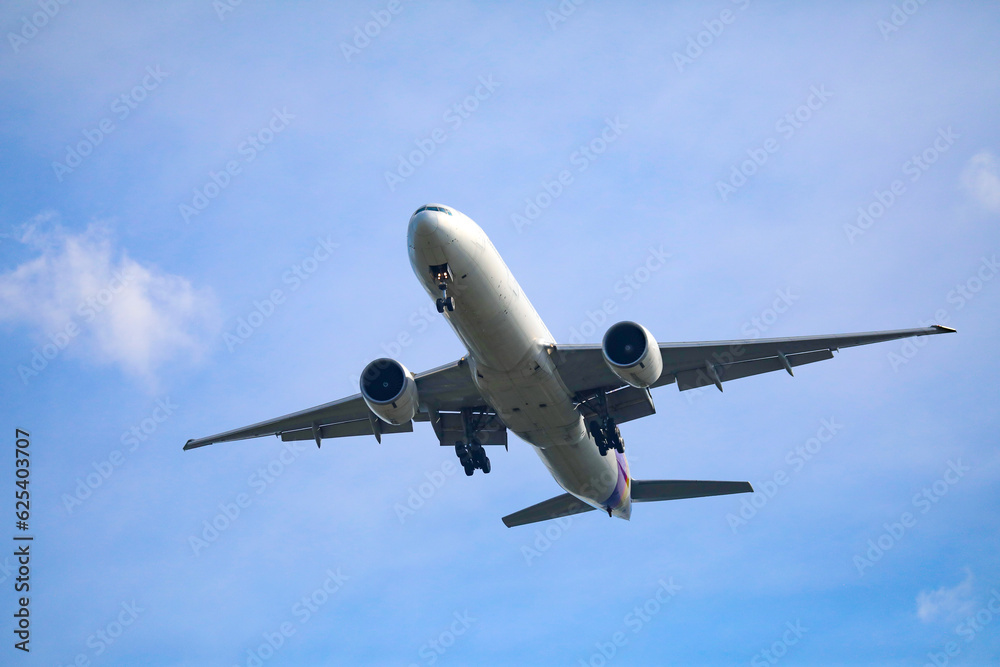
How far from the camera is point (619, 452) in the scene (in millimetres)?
27625

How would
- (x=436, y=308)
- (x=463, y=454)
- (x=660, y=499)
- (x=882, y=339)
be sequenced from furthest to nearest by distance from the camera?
1. (x=660, y=499)
2. (x=463, y=454)
3. (x=882, y=339)
4. (x=436, y=308)

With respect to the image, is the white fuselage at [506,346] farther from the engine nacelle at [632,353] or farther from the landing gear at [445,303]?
the engine nacelle at [632,353]

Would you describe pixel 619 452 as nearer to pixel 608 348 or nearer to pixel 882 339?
pixel 608 348

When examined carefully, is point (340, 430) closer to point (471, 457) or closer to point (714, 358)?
point (471, 457)

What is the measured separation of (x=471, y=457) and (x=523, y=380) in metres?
4.42

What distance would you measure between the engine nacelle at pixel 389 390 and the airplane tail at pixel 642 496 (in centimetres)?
928

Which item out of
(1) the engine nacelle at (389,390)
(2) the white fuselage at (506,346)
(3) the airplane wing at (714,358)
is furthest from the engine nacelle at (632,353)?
(1) the engine nacelle at (389,390)

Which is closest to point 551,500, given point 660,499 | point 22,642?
point 660,499

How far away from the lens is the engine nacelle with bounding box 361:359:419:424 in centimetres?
2500

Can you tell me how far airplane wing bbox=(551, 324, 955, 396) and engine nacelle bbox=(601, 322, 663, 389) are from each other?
53.4 inches

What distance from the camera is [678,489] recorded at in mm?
31328

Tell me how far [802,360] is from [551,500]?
1076cm

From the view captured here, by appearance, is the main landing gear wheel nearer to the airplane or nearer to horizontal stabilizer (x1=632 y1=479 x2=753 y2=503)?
the airplane

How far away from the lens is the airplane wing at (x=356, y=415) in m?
26.9
